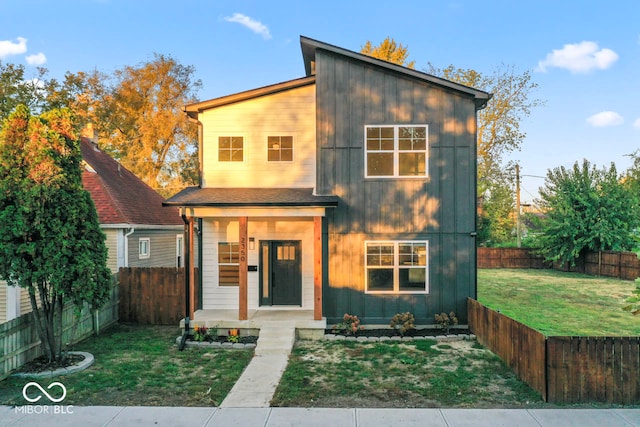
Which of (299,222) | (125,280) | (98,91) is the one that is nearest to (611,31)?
(299,222)

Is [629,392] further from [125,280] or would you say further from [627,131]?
[627,131]

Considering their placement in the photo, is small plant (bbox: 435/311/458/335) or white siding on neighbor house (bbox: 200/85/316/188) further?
white siding on neighbor house (bbox: 200/85/316/188)

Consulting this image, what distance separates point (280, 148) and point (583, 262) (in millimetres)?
20918

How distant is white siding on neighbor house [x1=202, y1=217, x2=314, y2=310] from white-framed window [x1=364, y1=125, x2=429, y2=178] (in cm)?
259

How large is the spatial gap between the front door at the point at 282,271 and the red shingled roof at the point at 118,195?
16.2 feet

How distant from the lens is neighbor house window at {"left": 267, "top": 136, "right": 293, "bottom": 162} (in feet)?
38.1

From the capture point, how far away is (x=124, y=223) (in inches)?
509

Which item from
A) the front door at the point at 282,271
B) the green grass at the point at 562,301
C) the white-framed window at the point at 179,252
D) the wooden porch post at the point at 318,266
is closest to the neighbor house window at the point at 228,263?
the front door at the point at 282,271

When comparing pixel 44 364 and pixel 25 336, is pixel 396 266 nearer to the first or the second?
pixel 44 364

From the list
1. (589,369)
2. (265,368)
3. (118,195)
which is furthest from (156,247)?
(589,369)

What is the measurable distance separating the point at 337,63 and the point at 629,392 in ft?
30.7

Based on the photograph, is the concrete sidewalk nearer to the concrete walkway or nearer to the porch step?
the concrete walkway

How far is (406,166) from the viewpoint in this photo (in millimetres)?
11109

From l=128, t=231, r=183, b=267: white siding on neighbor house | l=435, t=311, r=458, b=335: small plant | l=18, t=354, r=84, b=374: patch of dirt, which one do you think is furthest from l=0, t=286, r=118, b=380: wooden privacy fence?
l=435, t=311, r=458, b=335: small plant
